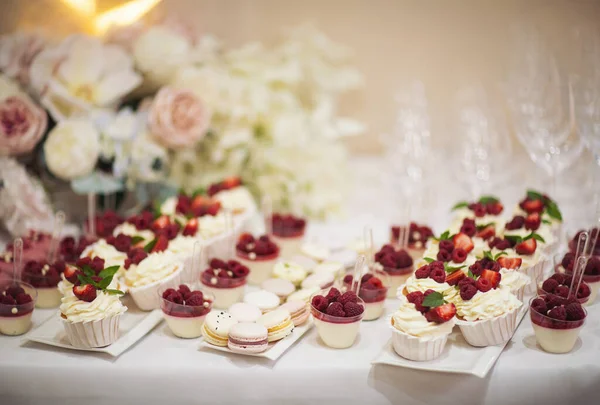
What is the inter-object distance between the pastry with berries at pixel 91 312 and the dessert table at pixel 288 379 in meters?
0.06

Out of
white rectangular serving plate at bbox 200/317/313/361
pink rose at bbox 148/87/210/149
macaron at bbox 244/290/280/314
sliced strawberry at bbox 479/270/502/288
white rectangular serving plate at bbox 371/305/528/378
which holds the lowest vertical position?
white rectangular serving plate at bbox 200/317/313/361

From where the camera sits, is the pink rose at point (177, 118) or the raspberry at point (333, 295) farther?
the pink rose at point (177, 118)

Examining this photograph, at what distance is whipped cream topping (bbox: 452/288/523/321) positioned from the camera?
1.89 m

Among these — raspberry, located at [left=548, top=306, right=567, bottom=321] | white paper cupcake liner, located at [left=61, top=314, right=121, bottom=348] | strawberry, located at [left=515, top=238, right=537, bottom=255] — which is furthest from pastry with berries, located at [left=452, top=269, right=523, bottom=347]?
white paper cupcake liner, located at [left=61, top=314, right=121, bottom=348]

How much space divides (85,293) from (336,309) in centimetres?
77

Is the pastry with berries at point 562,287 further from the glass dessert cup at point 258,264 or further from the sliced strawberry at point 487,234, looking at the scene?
the glass dessert cup at point 258,264

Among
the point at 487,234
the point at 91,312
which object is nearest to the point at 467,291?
the point at 487,234

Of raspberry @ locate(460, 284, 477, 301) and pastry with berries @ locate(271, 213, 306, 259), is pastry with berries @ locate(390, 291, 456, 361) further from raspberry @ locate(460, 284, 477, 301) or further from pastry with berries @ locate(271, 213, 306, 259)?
pastry with berries @ locate(271, 213, 306, 259)

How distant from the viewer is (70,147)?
2.80 metres

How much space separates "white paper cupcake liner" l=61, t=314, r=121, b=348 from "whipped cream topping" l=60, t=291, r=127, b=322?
0.02 m

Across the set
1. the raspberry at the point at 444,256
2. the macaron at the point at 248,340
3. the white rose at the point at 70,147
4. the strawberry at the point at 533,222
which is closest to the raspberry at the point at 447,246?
the raspberry at the point at 444,256

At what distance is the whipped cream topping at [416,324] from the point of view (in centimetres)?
183

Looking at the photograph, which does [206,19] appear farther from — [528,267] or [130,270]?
[528,267]

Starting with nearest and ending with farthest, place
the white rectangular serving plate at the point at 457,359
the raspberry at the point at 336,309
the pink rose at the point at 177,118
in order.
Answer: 1. the white rectangular serving plate at the point at 457,359
2. the raspberry at the point at 336,309
3. the pink rose at the point at 177,118
